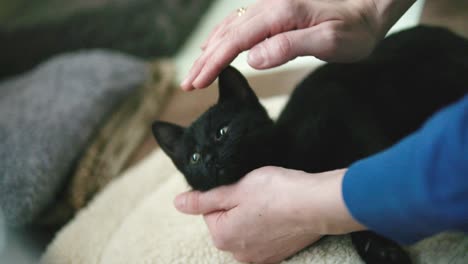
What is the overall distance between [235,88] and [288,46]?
21 cm

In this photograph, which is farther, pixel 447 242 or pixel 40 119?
pixel 40 119

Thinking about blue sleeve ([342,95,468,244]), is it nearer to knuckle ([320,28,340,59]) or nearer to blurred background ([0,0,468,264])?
knuckle ([320,28,340,59])

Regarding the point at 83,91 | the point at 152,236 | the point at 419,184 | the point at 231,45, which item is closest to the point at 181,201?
the point at 152,236

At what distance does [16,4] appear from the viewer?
2248 millimetres

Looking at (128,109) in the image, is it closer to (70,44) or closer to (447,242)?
(70,44)

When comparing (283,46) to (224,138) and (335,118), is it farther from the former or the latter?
(335,118)

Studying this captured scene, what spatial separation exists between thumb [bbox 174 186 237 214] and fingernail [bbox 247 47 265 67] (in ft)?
0.78

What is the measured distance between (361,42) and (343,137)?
0.24 m

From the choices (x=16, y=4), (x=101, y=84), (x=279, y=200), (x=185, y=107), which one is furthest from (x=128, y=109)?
(x=279, y=200)

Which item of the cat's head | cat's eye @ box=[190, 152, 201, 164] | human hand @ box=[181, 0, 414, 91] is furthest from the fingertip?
cat's eye @ box=[190, 152, 201, 164]

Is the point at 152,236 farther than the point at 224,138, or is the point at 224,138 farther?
the point at 152,236

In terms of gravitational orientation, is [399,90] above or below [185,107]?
above

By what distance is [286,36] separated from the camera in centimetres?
76

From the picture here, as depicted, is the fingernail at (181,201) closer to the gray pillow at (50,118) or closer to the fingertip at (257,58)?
the fingertip at (257,58)
